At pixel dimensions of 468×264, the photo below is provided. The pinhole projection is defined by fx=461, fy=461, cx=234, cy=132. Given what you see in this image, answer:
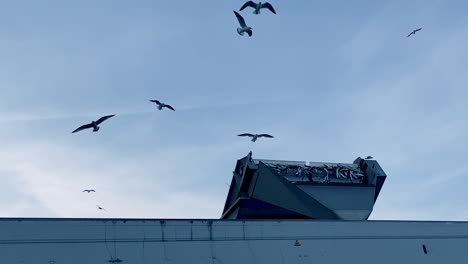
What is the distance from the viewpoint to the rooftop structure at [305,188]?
2736 cm

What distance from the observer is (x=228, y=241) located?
73.4 ft

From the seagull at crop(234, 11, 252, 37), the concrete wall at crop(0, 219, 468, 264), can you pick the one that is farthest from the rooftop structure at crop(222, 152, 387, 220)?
the seagull at crop(234, 11, 252, 37)

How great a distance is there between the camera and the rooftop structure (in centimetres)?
2736

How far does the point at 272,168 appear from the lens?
27.9 m

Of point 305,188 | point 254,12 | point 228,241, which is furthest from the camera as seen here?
point 305,188

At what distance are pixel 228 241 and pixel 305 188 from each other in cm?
716

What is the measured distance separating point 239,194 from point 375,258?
9210mm

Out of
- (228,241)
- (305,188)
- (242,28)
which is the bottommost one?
(228,241)

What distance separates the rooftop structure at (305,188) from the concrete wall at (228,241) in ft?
8.76

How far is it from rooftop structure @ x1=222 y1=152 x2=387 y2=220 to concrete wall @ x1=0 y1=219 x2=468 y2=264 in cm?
267

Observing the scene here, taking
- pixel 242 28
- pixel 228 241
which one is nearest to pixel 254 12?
pixel 242 28

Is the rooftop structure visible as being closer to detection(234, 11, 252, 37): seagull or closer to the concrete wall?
the concrete wall

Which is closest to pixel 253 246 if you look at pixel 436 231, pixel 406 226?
pixel 406 226

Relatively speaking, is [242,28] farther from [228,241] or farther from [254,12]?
[228,241]
